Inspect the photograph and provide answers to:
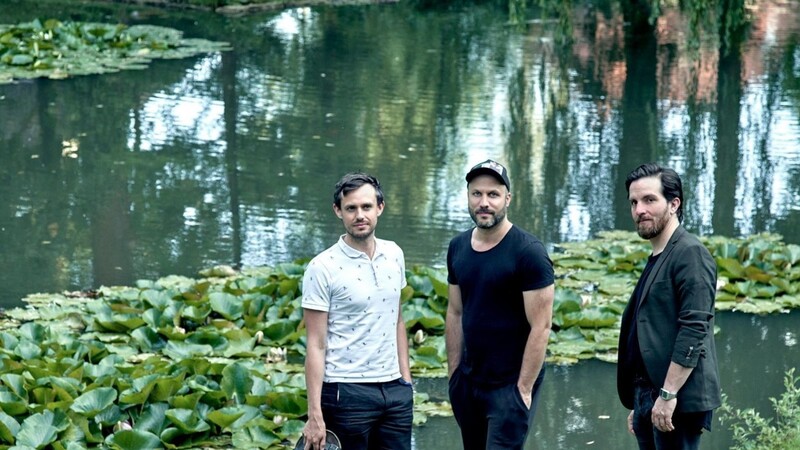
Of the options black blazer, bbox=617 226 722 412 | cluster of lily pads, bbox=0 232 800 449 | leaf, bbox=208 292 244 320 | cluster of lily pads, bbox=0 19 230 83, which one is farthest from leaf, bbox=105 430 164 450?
cluster of lily pads, bbox=0 19 230 83

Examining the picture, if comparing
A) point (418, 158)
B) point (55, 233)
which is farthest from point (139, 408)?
point (418, 158)

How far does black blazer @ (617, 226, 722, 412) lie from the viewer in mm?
4145

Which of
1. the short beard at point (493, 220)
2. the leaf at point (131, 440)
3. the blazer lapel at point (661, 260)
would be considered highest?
the short beard at point (493, 220)

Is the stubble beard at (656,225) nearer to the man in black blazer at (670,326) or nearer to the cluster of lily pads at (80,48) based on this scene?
the man in black blazer at (670,326)

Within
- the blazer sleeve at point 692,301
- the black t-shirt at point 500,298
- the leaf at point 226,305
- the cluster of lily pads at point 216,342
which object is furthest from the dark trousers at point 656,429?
the leaf at point 226,305

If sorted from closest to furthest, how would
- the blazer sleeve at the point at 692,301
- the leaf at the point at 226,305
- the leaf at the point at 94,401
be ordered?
1. the blazer sleeve at the point at 692,301
2. the leaf at the point at 94,401
3. the leaf at the point at 226,305

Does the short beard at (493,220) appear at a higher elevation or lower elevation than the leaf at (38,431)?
higher

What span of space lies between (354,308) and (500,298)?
20.8 inches

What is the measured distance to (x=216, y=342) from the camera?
288 inches

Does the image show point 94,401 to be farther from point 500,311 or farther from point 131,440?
point 500,311

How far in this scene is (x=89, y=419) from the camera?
5.96 m

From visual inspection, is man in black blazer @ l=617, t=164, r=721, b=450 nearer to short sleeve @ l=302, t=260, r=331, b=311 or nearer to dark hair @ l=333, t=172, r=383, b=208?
dark hair @ l=333, t=172, r=383, b=208

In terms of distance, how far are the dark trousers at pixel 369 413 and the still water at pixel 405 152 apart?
177 centimetres

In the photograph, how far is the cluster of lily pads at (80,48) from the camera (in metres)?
18.2
